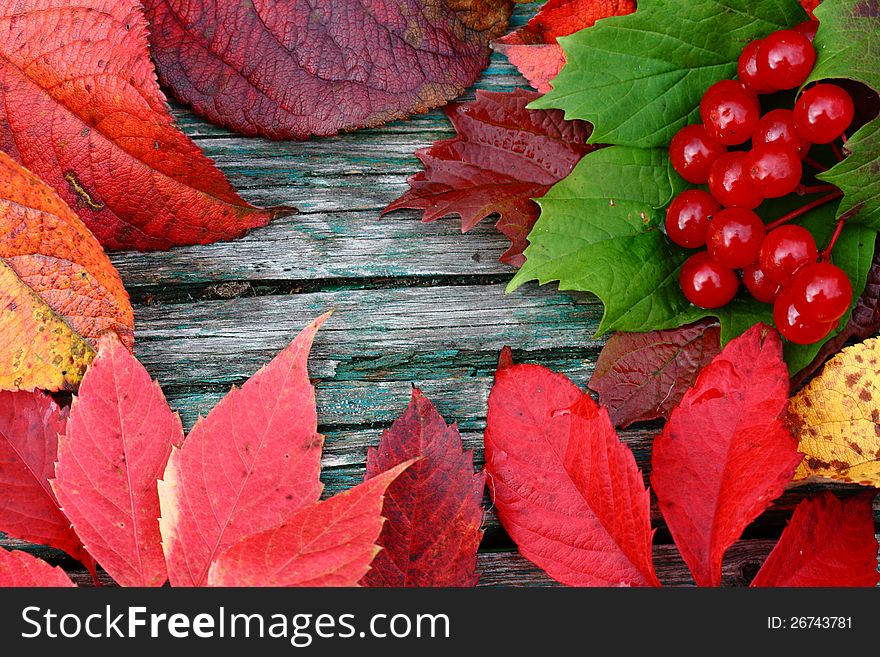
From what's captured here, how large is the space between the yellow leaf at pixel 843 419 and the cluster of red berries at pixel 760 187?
0.07m

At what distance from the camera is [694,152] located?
0.87m

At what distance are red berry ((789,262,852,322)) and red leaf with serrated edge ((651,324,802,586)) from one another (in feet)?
0.18

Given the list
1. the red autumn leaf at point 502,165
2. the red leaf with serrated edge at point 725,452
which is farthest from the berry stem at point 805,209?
the red autumn leaf at point 502,165

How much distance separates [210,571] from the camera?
2.15 feet

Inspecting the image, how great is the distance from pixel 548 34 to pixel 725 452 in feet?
1.90

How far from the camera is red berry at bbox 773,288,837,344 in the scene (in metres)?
0.81

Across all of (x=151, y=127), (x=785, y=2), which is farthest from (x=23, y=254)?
(x=785, y=2)

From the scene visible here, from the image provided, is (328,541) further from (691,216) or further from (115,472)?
(691,216)

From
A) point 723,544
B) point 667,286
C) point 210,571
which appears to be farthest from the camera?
point 667,286

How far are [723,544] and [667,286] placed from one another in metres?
0.31

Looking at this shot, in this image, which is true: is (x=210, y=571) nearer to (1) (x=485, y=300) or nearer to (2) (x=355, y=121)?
(1) (x=485, y=300)

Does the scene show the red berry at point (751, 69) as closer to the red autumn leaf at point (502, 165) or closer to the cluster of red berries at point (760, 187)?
the cluster of red berries at point (760, 187)

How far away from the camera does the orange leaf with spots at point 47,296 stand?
0.81 meters

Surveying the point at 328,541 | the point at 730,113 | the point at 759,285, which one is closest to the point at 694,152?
the point at 730,113
